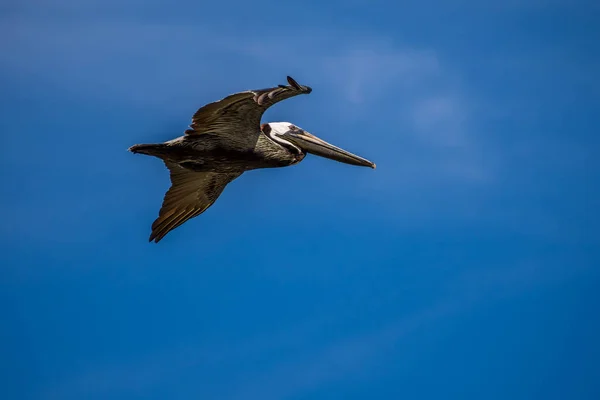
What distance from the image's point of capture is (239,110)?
41.0ft

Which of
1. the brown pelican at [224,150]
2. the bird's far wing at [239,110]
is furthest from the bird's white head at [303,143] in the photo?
the bird's far wing at [239,110]

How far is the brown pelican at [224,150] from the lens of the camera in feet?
40.6

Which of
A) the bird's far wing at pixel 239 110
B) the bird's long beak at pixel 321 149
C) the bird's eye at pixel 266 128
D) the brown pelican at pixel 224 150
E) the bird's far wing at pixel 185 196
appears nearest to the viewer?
the bird's far wing at pixel 239 110

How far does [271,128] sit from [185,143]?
1672 millimetres

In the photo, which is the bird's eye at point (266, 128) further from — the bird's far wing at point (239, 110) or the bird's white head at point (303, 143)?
the bird's far wing at point (239, 110)

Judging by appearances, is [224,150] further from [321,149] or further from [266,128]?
[321,149]

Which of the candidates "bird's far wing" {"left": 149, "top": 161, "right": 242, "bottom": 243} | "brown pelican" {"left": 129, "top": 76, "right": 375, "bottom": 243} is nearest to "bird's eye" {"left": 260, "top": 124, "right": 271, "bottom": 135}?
"brown pelican" {"left": 129, "top": 76, "right": 375, "bottom": 243}

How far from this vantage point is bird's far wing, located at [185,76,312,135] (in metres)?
11.6

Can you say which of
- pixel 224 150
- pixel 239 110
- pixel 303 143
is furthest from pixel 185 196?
pixel 239 110

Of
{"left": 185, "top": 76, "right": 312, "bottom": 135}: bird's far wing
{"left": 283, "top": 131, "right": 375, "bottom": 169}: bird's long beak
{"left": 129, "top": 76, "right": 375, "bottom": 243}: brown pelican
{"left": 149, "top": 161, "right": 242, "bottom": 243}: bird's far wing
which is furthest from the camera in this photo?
{"left": 283, "top": 131, "right": 375, "bottom": 169}: bird's long beak

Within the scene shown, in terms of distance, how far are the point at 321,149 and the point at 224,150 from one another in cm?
222

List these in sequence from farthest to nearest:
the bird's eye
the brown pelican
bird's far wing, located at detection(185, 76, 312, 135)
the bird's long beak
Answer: the bird's long beak < the bird's eye < the brown pelican < bird's far wing, located at detection(185, 76, 312, 135)

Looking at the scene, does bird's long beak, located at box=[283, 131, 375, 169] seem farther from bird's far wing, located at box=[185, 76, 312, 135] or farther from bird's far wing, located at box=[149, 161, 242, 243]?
bird's far wing, located at box=[185, 76, 312, 135]

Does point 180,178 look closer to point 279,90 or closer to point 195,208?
point 195,208
